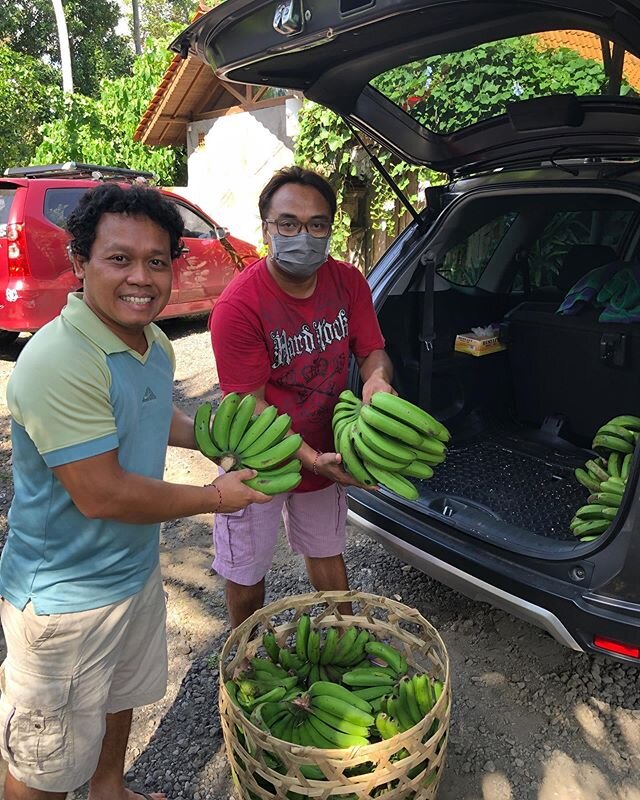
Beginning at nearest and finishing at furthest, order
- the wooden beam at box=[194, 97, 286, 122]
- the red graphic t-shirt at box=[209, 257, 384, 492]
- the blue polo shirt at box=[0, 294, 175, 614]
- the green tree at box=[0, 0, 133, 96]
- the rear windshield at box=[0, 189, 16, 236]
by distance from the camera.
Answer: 1. the blue polo shirt at box=[0, 294, 175, 614]
2. the red graphic t-shirt at box=[209, 257, 384, 492]
3. the rear windshield at box=[0, 189, 16, 236]
4. the wooden beam at box=[194, 97, 286, 122]
5. the green tree at box=[0, 0, 133, 96]

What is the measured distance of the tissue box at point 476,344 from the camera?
155 inches

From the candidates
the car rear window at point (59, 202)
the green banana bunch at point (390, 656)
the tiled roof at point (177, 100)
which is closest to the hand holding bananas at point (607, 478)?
the green banana bunch at point (390, 656)

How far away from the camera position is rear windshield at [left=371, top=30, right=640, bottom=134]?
2627 millimetres

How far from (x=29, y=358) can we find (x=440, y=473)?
2.42 m

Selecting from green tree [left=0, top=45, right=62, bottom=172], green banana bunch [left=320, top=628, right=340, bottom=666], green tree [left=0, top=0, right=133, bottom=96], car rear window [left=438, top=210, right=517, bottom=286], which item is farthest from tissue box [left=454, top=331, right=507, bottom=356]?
green tree [left=0, top=0, right=133, bottom=96]

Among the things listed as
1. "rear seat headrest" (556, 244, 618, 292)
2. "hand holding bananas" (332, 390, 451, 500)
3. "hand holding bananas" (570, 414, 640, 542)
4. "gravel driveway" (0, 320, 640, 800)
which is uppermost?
"rear seat headrest" (556, 244, 618, 292)

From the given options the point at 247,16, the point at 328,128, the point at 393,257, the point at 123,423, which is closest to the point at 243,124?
the point at 328,128

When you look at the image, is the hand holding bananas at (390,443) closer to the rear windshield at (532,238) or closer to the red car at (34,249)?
the rear windshield at (532,238)

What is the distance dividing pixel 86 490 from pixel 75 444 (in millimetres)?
127

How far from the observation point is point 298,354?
2.51 meters

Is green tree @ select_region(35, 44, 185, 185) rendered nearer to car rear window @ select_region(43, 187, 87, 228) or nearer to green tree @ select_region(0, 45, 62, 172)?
green tree @ select_region(0, 45, 62, 172)

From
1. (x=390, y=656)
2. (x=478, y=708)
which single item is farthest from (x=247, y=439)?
(x=478, y=708)

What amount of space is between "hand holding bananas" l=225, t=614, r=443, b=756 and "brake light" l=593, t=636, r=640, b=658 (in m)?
0.55

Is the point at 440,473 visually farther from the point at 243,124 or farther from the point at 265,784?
the point at 243,124
